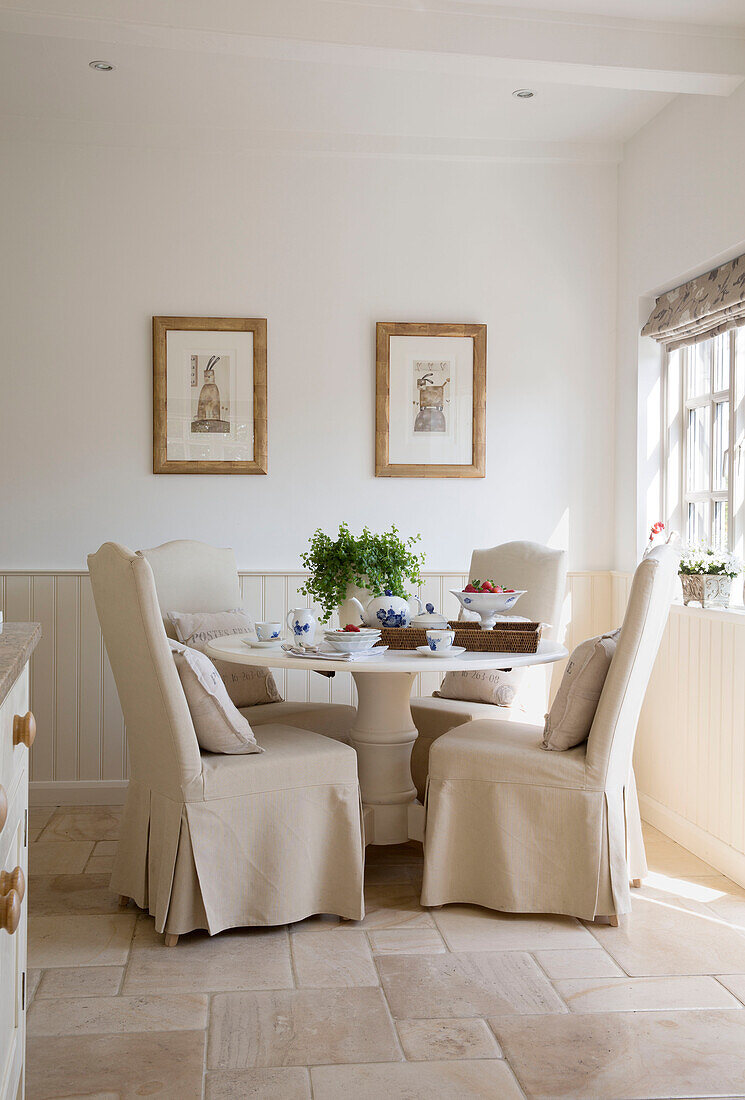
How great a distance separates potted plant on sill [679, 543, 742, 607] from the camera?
349 cm

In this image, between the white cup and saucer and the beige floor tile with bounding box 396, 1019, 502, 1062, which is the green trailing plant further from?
the beige floor tile with bounding box 396, 1019, 502, 1062

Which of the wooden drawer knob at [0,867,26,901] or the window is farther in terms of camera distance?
the window

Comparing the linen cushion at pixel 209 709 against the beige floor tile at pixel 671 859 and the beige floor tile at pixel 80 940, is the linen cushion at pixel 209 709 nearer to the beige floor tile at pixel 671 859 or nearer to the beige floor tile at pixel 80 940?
the beige floor tile at pixel 80 940

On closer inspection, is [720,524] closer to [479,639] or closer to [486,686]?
[486,686]

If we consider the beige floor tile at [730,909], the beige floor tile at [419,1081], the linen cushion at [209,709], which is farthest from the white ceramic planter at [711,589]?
the beige floor tile at [419,1081]

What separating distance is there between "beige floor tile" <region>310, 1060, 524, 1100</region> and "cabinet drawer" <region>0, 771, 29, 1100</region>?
665 millimetres

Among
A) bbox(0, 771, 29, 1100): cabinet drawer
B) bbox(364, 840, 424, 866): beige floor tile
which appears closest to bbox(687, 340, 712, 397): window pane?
bbox(364, 840, 424, 866): beige floor tile

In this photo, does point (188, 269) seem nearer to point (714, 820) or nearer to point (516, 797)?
point (516, 797)

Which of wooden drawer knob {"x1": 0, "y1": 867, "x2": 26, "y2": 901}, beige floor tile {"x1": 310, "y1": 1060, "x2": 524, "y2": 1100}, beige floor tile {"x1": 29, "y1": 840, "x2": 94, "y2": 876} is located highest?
wooden drawer knob {"x1": 0, "y1": 867, "x2": 26, "y2": 901}

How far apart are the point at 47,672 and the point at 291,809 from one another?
1.77m

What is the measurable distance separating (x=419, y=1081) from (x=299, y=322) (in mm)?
3038

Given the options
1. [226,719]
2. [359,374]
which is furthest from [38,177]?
Result: [226,719]

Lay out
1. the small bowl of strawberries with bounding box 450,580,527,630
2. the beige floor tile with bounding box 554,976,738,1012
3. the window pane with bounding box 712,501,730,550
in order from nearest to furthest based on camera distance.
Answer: the beige floor tile with bounding box 554,976,738,1012 → the small bowl of strawberries with bounding box 450,580,527,630 → the window pane with bounding box 712,501,730,550

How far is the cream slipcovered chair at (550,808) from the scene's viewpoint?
9.12 ft
